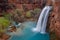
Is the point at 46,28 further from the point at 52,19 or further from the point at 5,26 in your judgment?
the point at 5,26

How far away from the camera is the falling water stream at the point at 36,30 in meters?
3.55

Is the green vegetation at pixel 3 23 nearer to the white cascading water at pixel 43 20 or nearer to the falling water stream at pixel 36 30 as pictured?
the falling water stream at pixel 36 30

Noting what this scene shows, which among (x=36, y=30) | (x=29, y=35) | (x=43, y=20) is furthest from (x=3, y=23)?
(x=43, y=20)

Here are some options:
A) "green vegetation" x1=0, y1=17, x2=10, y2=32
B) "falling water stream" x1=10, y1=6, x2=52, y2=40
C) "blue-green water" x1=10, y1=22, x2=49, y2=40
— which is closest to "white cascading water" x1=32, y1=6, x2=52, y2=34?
"falling water stream" x1=10, y1=6, x2=52, y2=40

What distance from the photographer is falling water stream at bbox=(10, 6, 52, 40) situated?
355 centimetres

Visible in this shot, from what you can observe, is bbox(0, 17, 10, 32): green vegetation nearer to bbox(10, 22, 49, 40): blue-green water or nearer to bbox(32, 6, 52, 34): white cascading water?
bbox(10, 22, 49, 40): blue-green water

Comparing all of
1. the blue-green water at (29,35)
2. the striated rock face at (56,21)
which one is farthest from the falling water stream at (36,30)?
the striated rock face at (56,21)

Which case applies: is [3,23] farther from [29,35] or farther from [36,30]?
[36,30]

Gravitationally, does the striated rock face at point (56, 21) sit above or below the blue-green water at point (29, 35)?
above

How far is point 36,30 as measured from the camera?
3758mm

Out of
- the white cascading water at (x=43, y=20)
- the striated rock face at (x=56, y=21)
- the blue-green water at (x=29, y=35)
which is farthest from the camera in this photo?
the white cascading water at (x=43, y=20)

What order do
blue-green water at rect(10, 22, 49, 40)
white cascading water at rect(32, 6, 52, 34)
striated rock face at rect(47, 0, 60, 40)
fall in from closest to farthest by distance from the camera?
striated rock face at rect(47, 0, 60, 40) < blue-green water at rect(10, 22, 49, 40) < white cascading water at rect(32, 6, 52, 34)

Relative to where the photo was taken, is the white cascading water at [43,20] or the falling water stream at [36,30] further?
the white cascading water at [43,20]

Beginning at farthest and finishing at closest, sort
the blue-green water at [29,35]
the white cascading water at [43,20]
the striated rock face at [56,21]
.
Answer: the white cascading water at [43,20] < the blue-green water at [29,35] < the striated rock face at [56,21]
